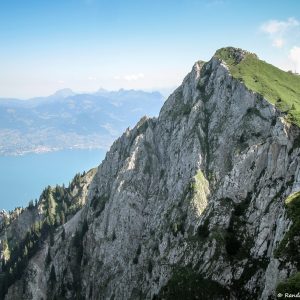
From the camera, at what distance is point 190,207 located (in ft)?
312

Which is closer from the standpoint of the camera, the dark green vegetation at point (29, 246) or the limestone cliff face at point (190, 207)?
the limestone cliff face at point (190, 207)

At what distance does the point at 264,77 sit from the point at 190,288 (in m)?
74.5

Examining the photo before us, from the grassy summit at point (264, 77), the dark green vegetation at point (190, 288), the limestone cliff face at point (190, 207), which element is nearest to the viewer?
the dark green vegetation at point (190, 288)

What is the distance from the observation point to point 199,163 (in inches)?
4178

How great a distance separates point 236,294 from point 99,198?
92.2 m

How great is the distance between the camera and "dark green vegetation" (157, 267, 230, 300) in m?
62.4

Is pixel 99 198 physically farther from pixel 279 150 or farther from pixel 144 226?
pixel 279 150

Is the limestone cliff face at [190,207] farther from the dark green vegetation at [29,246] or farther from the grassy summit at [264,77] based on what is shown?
the dark green vegetation at [29,246]

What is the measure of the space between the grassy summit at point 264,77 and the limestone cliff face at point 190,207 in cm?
338

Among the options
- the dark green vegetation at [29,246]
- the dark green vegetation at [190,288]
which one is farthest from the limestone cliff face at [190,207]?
the dark green vegetation at [29,246]

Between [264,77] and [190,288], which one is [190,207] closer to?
[190,288]

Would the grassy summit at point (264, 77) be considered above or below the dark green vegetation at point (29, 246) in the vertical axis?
above

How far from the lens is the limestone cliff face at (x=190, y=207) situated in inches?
2483

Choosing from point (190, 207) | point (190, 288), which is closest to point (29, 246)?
point (190, 207)
